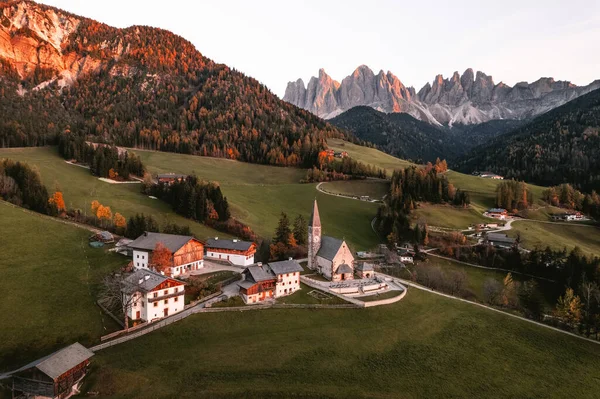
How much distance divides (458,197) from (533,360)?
286ft

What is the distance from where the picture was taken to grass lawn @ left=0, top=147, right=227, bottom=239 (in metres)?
90.8

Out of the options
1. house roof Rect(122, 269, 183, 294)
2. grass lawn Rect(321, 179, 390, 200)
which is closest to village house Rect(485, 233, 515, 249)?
grass lawn Rect(321, 179, 390, 200)

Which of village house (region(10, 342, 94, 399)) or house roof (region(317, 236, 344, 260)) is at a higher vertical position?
house roof (region(317, 236, 344, 260))

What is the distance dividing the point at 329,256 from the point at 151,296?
3037 centimetres

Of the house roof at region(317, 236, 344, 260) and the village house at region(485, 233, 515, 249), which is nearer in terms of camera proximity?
the house roof at region(317, 236, 344, 260)

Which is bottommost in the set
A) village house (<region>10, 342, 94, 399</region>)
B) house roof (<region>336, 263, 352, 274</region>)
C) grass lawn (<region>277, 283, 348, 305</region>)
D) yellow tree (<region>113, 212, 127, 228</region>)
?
village house (<region>10, 342, 94, 399</region>)

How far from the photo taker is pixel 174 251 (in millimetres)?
62281

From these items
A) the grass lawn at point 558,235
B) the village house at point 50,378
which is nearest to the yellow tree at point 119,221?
the village house at point 50,378

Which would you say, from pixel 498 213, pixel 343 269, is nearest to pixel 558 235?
pixel 498 213

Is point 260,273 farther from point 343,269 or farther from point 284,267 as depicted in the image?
point 343,269

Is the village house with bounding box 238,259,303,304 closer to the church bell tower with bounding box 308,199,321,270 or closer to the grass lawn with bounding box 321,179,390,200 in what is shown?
the church bell tower with bounding box 308,199,321,270

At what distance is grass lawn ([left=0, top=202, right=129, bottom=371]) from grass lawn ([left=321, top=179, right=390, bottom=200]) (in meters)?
→ 92.1

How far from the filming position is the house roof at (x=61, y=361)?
3525cm

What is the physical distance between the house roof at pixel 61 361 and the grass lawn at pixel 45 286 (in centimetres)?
563
